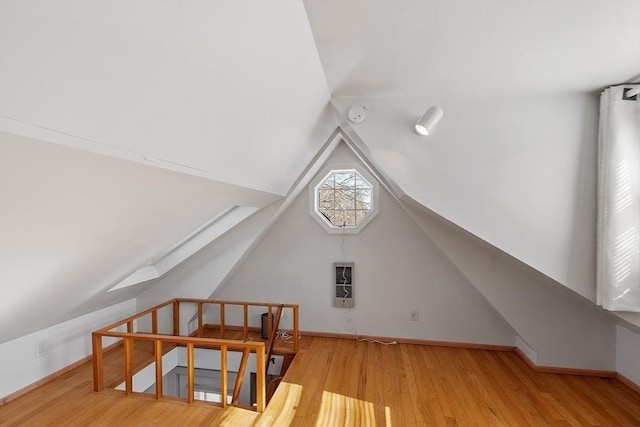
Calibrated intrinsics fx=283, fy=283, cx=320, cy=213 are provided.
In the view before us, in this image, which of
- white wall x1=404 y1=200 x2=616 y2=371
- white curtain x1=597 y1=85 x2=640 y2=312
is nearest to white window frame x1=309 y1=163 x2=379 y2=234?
white wall x1=404 y1=200 x2=616 y2=371

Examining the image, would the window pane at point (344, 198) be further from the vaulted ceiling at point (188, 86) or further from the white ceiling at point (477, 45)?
the white ceiling at point (477, 45)

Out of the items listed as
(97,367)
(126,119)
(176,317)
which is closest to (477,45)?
(126,119)

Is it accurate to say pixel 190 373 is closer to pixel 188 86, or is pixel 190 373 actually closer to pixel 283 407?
pixel 283 407

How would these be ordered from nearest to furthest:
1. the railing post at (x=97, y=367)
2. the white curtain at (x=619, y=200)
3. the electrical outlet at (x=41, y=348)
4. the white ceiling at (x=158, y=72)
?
the white ceiling at (x=158, y=72) < the white curtain at (x=619, y=200) < the railing post at (x=97, y=367) < the electrical outlet at (x=41, y=348)

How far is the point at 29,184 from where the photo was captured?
837mm

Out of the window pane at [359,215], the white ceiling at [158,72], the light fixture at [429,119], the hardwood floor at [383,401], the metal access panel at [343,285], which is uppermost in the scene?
the light fixture at [429,119]

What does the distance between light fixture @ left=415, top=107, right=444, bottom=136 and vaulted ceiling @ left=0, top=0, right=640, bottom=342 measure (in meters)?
0.14

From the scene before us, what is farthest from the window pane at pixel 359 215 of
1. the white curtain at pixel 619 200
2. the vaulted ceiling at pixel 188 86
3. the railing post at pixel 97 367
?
the railing post at pixel 97 367

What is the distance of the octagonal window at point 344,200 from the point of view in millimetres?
3404

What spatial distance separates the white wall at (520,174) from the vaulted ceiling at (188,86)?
0.14 meters

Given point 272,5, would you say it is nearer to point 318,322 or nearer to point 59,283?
point 59,283

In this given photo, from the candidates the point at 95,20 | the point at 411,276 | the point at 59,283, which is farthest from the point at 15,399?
the point at 411,276

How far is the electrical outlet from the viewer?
2.34m

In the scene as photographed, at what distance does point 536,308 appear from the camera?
2.75 meters
